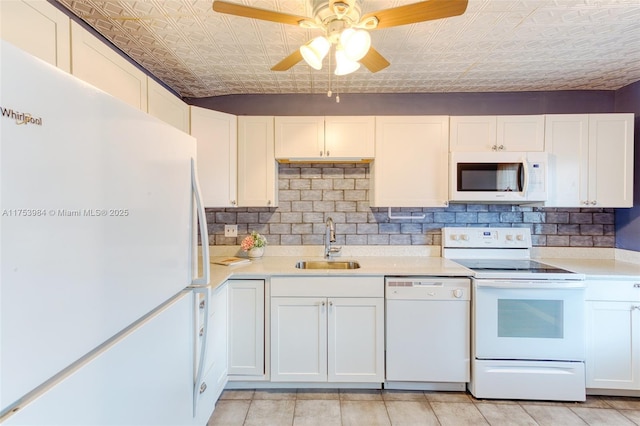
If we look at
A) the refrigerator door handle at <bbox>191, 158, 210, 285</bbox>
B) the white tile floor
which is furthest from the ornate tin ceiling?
the white tile floor

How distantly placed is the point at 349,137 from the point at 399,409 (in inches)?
79.5

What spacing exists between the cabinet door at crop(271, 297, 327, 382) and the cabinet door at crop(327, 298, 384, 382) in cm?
8

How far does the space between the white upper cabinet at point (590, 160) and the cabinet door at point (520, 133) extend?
0.07m

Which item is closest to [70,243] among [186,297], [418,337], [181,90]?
[186,297]

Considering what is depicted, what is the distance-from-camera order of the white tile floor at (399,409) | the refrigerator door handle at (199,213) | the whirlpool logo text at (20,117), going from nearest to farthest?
the whirlpool logo text at (20,117), the refrigerator door handle at (199,213), the white tile floor at (399,409)

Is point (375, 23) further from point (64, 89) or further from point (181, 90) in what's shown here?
point (181, 90)

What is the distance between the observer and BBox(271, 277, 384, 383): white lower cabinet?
2.17 m

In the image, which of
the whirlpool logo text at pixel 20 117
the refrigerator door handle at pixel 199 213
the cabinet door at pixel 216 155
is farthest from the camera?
the cabinet door at pixel 216 155

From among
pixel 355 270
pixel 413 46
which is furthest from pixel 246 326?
pixel 413 46

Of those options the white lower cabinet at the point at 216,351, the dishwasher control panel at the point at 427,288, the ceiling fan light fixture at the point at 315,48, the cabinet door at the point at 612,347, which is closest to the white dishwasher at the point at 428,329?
the dishwasher control panel at the point at 427,288

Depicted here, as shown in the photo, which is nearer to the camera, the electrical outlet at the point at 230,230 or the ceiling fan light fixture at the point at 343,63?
the ceiling fan light fixture at the point at 343,63

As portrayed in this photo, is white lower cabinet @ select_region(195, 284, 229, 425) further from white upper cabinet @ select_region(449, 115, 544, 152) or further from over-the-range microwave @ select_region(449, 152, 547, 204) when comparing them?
white upper cabinet @ select_region(449, 115, 544, 152)

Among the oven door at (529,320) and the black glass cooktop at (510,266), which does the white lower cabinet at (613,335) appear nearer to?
the oven door at (529,320)

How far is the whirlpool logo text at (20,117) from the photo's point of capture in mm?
500
